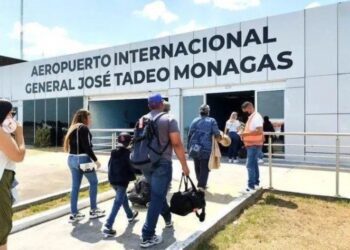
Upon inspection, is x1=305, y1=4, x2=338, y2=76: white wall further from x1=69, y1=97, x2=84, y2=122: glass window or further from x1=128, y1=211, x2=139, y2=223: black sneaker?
x1=69, y1=97, x2=84, y2=122: glass window

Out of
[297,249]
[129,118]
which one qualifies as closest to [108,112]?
[129,118]

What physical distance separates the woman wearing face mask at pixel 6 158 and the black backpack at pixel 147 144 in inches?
53.6

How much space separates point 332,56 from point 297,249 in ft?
24.2

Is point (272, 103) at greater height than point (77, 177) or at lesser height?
greater

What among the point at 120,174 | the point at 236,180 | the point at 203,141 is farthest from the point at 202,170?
the point at 120,174

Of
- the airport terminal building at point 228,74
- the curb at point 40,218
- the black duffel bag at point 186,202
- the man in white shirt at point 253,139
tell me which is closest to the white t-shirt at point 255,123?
the man in white shirt at point 253,139

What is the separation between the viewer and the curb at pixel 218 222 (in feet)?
13.2

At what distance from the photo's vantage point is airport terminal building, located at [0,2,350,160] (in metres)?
10.1

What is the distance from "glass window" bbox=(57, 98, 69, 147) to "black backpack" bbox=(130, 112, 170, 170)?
13756 millimetres

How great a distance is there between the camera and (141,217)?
209 inches

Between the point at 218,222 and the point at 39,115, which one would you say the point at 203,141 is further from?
the point at 39,115

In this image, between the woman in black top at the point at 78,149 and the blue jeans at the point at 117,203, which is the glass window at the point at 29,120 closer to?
the woman in black top at the point at 78,149

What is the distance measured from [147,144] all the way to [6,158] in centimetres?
150

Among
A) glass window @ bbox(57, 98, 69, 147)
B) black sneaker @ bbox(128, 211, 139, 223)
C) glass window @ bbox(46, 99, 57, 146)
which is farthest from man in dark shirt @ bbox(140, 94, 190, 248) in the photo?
glass window @ bbox(46, 99, 57, 146)
